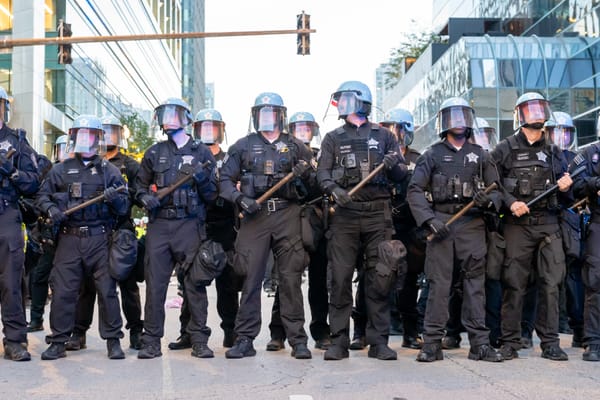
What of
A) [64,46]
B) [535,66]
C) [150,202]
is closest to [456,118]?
[150,202]

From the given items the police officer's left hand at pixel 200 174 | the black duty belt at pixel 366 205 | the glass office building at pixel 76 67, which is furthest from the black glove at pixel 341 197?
the glass office building at pixel 76 67

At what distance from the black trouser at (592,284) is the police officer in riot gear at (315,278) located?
2440 mm

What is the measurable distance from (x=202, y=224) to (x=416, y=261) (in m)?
2.20

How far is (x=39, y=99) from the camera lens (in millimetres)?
30578

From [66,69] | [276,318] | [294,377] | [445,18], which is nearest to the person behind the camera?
[294,377]

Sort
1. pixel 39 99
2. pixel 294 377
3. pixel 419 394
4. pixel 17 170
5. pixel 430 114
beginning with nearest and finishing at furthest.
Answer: pixel 419 394 → pixel 294 377 → pixel 17 170 → pixel 39 99 → pixel 430 114

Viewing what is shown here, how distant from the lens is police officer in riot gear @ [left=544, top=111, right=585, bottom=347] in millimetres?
7984

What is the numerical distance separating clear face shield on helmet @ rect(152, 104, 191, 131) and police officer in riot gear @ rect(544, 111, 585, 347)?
3628mm

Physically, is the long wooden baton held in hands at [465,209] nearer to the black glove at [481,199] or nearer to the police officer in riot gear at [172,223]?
the black glove at [481,199]

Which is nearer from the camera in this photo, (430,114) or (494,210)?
(494,210)

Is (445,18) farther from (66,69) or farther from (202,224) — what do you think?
(202,224)

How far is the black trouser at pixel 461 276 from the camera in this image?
7.61 metres

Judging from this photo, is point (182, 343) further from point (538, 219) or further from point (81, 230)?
point (538, 219)

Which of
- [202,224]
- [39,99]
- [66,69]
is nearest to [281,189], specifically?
[202,224]
